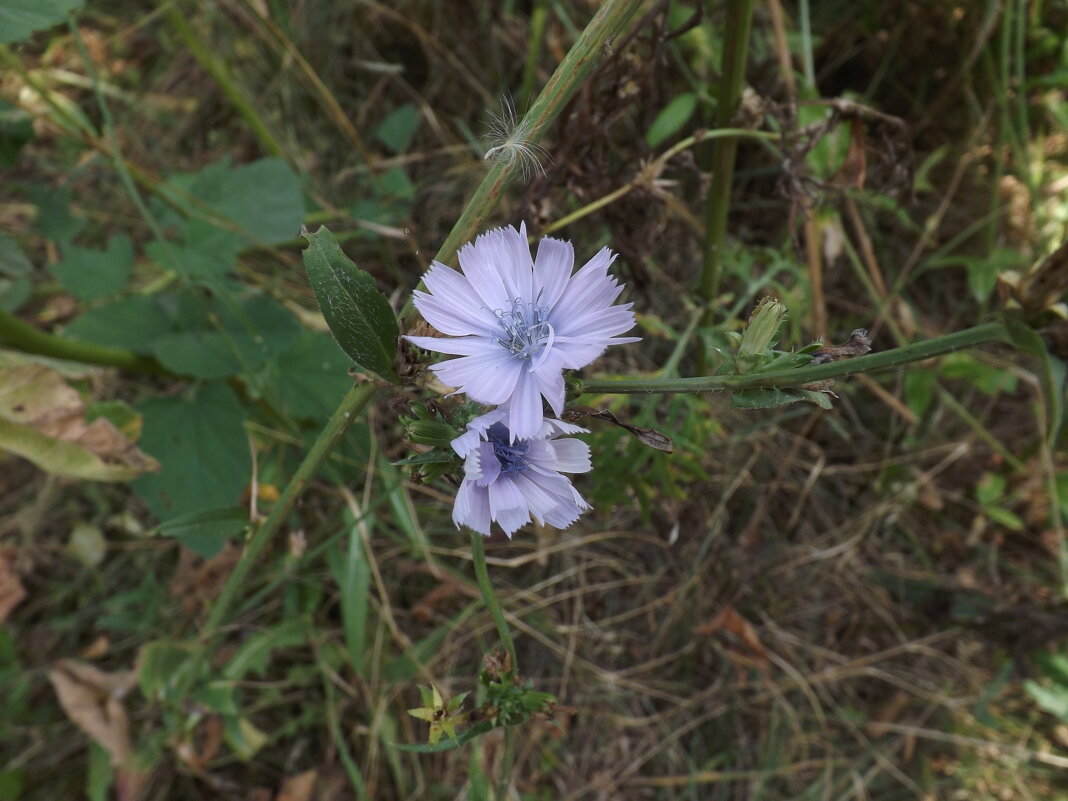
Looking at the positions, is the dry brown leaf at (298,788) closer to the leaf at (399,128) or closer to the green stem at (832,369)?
the green stem at (832,369)

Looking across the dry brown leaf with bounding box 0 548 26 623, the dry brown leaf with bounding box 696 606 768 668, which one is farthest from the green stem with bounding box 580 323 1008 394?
the dry brown leaf with bounding box 0 548 26 623

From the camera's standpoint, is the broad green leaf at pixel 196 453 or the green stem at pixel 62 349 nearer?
the green stem at pixel 62 349

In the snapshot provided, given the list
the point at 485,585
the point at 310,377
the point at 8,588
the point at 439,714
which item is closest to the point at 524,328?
the point at 485,585

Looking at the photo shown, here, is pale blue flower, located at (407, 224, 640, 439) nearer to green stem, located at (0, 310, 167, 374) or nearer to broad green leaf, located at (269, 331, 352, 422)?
broad green leaf, located at (269, 331, 352, 422)

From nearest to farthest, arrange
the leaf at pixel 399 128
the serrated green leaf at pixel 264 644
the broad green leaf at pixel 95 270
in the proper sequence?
the broad green leaf at pixel 95 270
the serrated green leaf at pixel 264 644
the leaf at pixel 399 128

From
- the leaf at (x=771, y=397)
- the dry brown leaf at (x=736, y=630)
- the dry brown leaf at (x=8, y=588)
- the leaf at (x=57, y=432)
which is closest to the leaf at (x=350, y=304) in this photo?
the leaf at (x=771, y=397)

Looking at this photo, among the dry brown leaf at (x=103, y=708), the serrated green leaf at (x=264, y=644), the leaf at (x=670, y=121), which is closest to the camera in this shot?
the leaf at (x=670, y=121)
